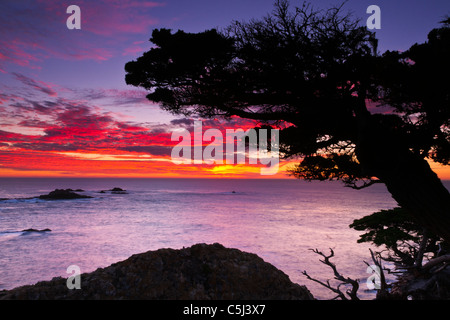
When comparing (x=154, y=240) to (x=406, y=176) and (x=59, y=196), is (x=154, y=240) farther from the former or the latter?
(x=59, y=196)

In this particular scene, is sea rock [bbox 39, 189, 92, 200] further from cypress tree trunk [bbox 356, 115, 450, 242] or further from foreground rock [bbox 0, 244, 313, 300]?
cypress tree trunk [bbox 356, 115, 450, 242]

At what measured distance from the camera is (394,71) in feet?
18.0

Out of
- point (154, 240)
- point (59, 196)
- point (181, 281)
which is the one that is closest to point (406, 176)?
point (181, 281)

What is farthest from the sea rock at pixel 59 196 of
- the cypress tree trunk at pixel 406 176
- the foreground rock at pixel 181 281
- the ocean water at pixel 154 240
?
the cypress tree trunk at pixel 406 176

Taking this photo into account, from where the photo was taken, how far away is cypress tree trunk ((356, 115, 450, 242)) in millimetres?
5031

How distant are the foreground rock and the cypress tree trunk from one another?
2.48 metres

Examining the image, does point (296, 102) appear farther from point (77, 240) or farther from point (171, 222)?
point (171, 222)

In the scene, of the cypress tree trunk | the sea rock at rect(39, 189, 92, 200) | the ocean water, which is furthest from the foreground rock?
the sea rock at rect(39, 189, 92, 200)

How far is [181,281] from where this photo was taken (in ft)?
16.0

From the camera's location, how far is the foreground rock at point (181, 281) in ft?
14.7

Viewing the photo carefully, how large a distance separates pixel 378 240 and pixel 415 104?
8.98m

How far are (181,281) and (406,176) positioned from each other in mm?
4259
